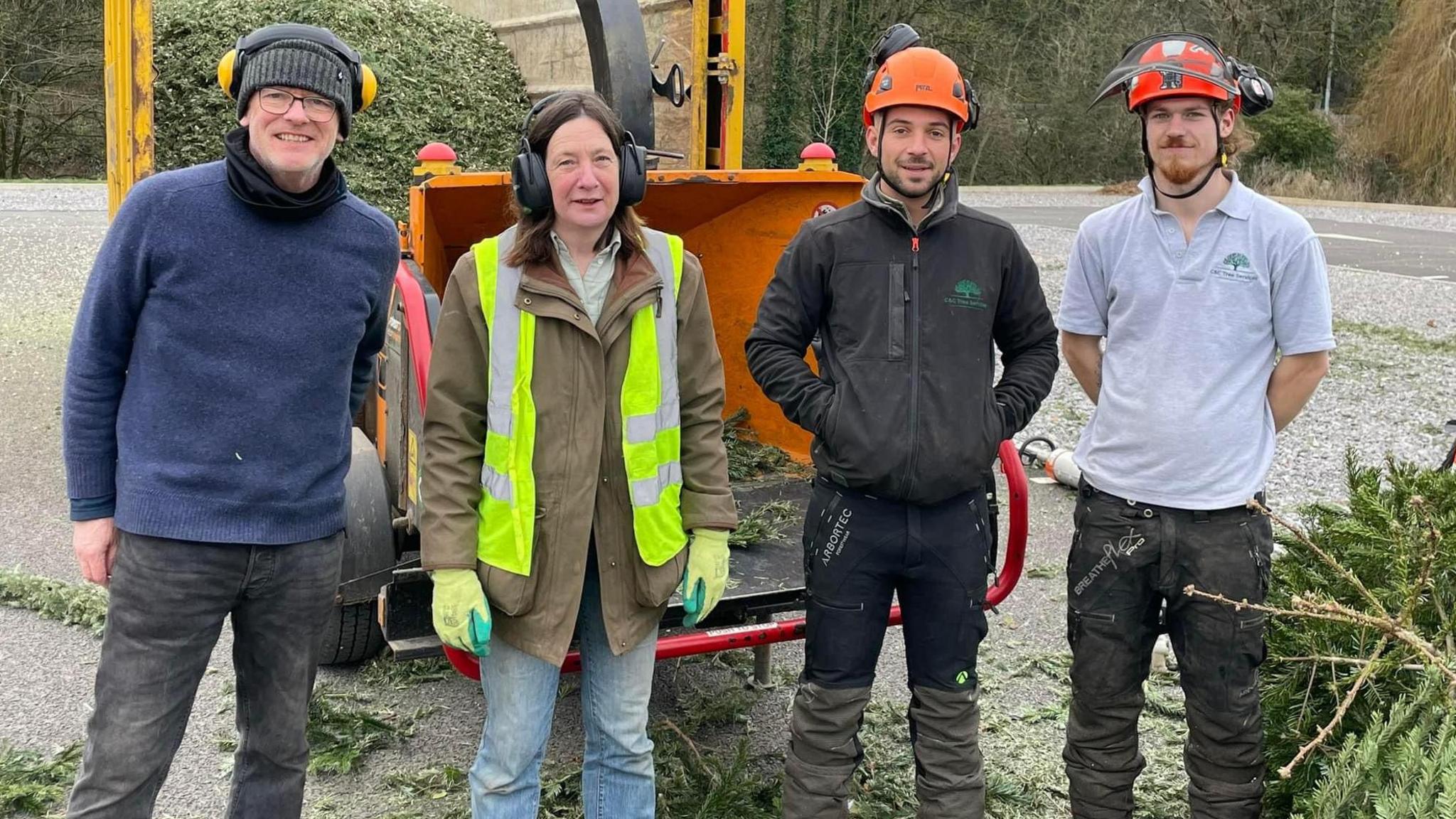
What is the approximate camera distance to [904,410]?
9.56ft

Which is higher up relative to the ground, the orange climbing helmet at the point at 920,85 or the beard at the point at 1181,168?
the orange climbing helmet at the point at 920,85

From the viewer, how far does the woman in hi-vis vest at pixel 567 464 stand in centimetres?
263

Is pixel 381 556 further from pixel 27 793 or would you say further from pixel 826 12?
pixel 826 12

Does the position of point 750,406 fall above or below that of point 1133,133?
below

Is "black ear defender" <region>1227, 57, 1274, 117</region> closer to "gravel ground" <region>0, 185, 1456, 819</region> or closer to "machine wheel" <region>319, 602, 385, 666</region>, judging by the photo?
"gravel ground" <region>0, 185, 1456, 819</region>

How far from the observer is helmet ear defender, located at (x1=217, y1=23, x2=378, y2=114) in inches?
102

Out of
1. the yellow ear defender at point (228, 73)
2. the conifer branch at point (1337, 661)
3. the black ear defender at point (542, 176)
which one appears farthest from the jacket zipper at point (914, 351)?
the yellow ear defender at point (228, 73)

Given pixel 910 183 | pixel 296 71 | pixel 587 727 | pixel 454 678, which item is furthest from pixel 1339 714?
pixel 454 678

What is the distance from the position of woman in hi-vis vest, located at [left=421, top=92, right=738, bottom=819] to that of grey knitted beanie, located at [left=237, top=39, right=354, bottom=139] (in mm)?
403

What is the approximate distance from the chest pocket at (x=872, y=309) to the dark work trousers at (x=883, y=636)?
0.34 meters

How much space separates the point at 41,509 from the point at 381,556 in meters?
3.32

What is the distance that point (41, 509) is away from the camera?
6.07m

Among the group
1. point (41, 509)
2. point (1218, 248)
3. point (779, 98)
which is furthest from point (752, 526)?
point (779, 98)

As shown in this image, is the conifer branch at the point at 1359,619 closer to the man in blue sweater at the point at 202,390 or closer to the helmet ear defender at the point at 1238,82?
the helmet ear defender at the point at 1238,82
